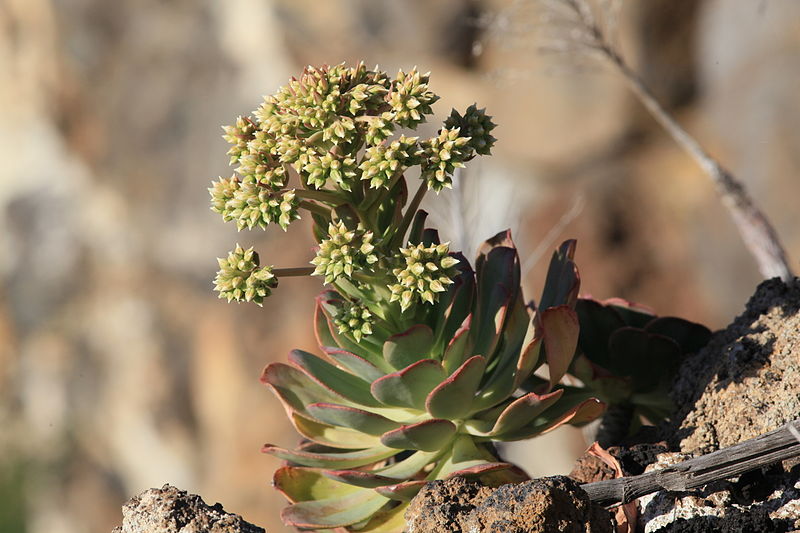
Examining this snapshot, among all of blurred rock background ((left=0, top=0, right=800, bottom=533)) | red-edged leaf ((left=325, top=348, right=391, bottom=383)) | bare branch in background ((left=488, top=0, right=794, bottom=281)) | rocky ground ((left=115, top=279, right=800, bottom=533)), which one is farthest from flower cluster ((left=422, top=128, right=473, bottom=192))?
blurred rock background ((left=0, top=0, right=800, bottom=533))

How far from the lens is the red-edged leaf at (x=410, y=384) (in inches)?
52.7

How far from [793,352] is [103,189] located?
9544 millimetres

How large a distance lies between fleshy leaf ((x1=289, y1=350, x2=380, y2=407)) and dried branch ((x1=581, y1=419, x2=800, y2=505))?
1.41 feet

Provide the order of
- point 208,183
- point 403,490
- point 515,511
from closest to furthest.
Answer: point 515,511 → point 403,490 → point 208,183

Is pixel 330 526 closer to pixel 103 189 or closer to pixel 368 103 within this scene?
pixel 368 103

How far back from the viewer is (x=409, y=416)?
1487 millimetres

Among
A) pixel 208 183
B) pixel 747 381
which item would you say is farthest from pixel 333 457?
pixel 208 183

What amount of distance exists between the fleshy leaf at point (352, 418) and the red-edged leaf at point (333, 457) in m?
0.07

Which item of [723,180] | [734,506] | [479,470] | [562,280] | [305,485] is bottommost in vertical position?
[734,506]

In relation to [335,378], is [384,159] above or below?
above

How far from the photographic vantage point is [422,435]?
1.36 m

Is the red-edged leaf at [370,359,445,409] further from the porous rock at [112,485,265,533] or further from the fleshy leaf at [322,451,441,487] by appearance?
the porous rock at [112,485,265,533]

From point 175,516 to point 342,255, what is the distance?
440 mm

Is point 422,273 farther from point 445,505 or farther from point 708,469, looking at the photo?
point 708,469
